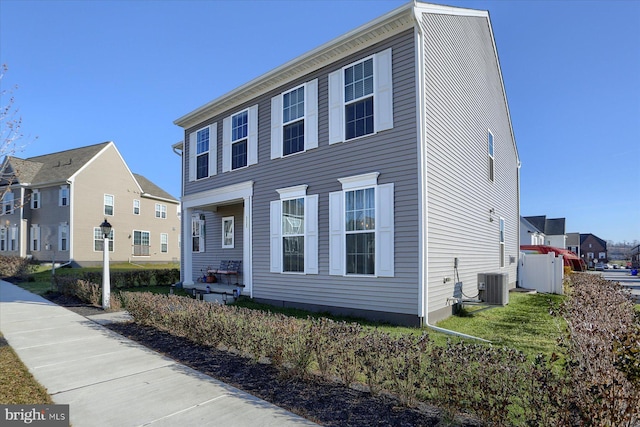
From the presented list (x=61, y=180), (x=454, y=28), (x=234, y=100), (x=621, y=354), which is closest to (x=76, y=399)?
(x=621, y=354)

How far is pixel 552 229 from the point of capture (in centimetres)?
4956

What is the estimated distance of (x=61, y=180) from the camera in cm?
2566

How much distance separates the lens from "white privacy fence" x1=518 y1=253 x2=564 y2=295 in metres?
14.3

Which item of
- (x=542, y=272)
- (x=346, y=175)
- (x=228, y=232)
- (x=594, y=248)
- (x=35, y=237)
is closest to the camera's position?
(x=346, y=175)

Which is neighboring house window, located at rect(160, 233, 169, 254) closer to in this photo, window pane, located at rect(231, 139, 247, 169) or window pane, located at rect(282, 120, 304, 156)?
window pane, located at rect(231, 139, 247, 169)

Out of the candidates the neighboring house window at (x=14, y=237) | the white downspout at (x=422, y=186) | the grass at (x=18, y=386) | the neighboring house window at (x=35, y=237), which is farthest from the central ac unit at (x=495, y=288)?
the neighboring house window at (x=14, y=237)

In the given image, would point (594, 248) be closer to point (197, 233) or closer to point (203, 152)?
point (197, 233)

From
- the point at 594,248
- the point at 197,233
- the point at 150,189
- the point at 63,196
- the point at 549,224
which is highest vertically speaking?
the point at 150,189

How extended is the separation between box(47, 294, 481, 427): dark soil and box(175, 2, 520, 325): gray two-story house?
3778mm

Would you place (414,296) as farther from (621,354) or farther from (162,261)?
(162,261)

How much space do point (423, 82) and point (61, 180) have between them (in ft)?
89.4

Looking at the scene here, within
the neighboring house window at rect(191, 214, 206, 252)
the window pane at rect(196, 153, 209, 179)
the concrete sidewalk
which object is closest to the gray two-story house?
the window pane at rect(196, 153, 209, 179)

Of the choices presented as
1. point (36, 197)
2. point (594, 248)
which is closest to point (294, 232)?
point (36, 197)

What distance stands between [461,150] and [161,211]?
29531mm
